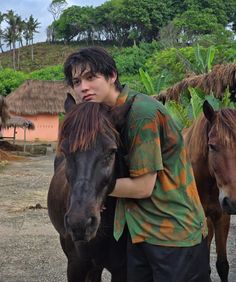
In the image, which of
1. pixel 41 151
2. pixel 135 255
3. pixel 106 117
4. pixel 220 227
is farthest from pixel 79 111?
pixel 41 151

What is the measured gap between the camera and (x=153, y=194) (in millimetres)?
2219

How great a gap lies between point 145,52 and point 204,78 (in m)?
36.2

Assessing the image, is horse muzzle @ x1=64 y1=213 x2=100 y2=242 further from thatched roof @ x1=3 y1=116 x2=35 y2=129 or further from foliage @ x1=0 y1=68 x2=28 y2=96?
foliage @ x1=0 y1=68 x2=28 y2=96

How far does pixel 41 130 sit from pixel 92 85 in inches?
1325

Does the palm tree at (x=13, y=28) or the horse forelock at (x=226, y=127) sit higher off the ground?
the palm tree at (x=13, y=28)

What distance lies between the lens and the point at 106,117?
2.16 meters

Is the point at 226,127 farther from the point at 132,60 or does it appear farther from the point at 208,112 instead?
the point at 132,60

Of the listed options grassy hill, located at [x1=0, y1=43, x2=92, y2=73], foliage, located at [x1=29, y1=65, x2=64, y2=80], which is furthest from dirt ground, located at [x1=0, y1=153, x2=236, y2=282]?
grassy hill, located at [x1=0, y1=43, x2=92, y2=73]

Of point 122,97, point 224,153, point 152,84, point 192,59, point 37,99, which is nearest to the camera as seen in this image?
point 122,97

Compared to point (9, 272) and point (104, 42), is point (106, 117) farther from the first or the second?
point (104, 42)

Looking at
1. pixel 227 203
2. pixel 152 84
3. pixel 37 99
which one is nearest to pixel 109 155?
pixel 227 203

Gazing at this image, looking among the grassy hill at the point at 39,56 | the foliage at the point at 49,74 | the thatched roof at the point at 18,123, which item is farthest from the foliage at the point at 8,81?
the grassy hill at the point at 39,56

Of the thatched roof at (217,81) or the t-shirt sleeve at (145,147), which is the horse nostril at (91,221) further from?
the thatched roof at (217,81)

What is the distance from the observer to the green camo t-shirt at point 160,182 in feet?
7.09
